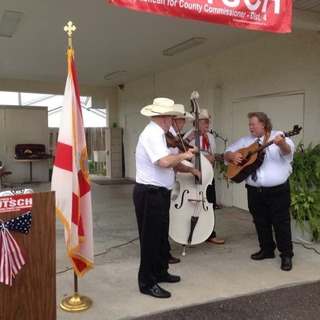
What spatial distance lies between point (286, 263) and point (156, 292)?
1.34 metres

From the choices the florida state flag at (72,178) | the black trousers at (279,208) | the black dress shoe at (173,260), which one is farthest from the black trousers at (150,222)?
the black trousers at (279,208)

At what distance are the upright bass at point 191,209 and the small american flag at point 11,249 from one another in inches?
68.6

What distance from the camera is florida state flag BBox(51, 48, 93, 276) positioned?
2432 mm

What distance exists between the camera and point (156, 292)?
281cm

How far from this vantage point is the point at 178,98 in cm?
781

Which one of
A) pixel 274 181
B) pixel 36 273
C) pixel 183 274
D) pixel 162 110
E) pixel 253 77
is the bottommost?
pixel 183 274

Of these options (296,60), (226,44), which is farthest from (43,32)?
(296,60)

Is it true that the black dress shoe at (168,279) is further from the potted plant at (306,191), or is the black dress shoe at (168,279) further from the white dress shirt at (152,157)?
the potted plant at (306,191)

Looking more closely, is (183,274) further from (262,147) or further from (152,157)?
(262,147)

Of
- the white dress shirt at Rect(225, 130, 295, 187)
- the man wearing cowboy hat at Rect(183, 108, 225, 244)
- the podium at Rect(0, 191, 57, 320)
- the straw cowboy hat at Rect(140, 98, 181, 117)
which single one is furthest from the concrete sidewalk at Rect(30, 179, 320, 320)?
the straw cowboy hat at Rect(140, 98, 181, 117)

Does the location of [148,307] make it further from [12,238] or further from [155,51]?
[155,51]

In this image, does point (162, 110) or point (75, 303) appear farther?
point (162, 110)

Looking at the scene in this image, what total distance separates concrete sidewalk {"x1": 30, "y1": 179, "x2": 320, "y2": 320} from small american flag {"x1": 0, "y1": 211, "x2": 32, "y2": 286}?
834 millimetres

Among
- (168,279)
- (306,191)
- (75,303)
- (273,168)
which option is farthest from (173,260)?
(306,191)
